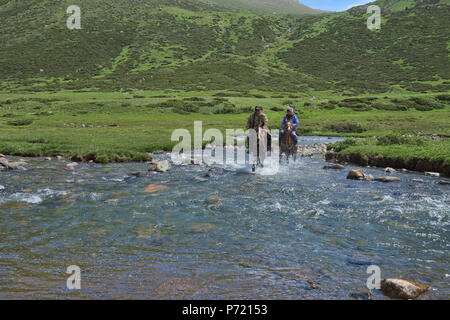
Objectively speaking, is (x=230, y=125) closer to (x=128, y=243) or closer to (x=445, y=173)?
(x=445, y=173)

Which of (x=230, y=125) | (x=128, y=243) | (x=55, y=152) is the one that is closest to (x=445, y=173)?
(x=128, y=243)

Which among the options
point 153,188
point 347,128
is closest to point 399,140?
point 347,128

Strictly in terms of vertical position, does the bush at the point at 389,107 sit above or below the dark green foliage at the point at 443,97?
below

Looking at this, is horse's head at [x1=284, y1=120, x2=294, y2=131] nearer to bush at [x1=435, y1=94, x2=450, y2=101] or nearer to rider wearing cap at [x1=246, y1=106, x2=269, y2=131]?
rider wearing cap at [x1=246, y1=106, x2=269, y2=131]

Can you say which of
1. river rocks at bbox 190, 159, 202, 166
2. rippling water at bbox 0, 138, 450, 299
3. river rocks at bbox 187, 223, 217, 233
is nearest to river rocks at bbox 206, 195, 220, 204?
rippling water at bbox 0, 138, 450, 299

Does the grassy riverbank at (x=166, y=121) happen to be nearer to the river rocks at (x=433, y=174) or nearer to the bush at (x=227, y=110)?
the bush at (x=227, y=110)

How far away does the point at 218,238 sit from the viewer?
984 cm

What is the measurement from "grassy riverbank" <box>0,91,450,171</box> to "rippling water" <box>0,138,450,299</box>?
32.6ft

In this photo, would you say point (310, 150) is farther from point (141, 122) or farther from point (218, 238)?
point (141, 122)

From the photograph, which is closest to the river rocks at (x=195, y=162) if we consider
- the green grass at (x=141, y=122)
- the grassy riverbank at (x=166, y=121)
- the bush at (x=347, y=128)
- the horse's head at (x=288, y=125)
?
the grassy riverbank at (x=166, y=121)

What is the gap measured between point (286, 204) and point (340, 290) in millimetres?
6805

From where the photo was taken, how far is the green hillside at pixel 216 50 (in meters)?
108

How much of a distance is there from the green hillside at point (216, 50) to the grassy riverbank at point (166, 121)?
90.5ft

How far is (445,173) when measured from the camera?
2002 centimetres
